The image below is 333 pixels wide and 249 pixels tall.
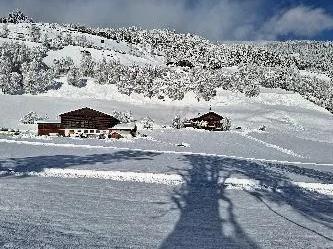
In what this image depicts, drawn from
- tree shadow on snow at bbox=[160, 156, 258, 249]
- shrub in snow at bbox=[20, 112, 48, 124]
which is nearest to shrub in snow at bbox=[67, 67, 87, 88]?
shrub in snow at bbox=[20, 112, 48, 124]

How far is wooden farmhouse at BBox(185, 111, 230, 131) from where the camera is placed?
65.8 m

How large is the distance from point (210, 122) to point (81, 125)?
20.1 metres

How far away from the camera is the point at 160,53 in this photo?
164m

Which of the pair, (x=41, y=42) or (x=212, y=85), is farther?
(x=41, y=42)

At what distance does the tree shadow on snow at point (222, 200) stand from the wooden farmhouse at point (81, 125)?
22.1 m

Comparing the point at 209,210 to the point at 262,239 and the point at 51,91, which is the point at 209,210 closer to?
the point at 262,239

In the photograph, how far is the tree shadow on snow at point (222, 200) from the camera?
40.0 ft

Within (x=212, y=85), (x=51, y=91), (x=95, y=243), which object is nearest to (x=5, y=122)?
(x=51, y=91)

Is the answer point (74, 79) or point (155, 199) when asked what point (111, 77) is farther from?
point (155, 199)

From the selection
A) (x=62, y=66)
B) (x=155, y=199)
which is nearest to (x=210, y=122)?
(x=62, y=66)

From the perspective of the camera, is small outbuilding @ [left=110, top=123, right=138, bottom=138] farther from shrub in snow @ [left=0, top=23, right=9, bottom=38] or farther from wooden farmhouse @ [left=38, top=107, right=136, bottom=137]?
shrub in snow @ [left=0, top=23, right=9, bottom=38]

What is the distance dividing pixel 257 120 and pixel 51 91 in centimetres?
3614

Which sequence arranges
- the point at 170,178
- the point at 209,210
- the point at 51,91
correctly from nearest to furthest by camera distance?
the point at 209,210 → the point at 170,178 → the point at 51,91

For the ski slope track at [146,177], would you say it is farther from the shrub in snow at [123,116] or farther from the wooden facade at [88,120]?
the shrub in snow at [123,116]
